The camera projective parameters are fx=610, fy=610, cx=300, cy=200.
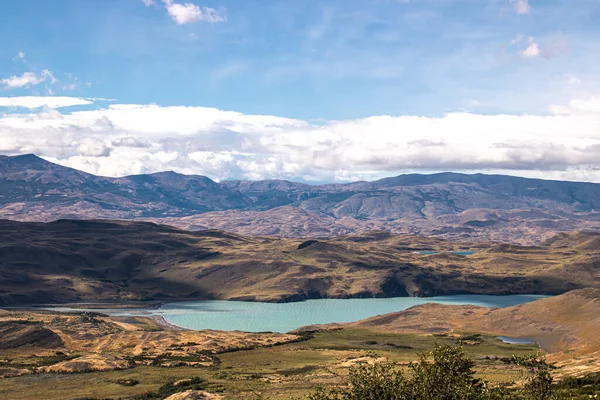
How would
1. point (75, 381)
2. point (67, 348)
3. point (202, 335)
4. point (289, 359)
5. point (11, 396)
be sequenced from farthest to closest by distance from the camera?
point (202, 335), point (67, 348), point (289, 359), point (75, 381), point (11, 396)

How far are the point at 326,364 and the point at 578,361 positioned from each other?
51688 millimetres

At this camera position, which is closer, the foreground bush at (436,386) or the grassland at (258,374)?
the foreground bush at (436,386)

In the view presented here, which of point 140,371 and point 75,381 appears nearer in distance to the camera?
point 75,381

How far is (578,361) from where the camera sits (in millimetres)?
120812

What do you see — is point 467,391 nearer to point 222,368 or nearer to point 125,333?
point 222,368

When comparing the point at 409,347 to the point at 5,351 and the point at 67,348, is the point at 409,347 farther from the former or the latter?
the point at 5,351

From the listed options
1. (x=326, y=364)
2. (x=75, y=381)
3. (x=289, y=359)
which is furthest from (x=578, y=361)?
(x=75, y=381)

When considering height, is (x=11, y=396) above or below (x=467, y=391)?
below

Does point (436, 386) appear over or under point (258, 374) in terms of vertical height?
over

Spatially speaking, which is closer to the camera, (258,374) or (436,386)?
(436,386)

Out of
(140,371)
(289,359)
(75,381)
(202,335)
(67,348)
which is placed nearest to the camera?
(75,381)

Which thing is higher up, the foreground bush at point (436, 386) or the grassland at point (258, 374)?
the foreground bush at point (436, 386)

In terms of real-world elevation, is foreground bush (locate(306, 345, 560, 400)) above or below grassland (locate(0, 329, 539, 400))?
above

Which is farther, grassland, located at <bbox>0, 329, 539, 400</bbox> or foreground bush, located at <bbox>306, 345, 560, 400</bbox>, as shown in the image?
grassland, located at <bbox>0, 329, 539, 400</bbox>
